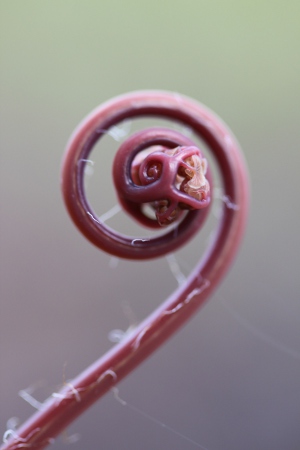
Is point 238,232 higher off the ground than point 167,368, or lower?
higher

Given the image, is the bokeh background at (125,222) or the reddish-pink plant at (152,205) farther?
the bokeh background at (125,222)

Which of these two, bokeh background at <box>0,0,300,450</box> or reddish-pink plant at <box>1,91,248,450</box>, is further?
bokeh background at <box>0,0,300,450</box>

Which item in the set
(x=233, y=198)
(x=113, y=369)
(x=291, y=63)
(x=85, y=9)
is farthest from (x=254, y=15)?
(x=113, y=369)

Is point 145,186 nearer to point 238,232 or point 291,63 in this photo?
point 238,232

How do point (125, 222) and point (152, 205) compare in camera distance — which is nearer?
point (152, 205)
